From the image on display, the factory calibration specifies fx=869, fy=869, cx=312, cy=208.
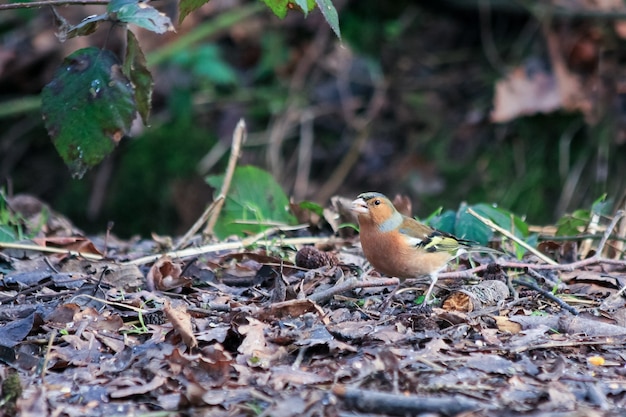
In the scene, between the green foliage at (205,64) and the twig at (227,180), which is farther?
the green foliage at (205,64)

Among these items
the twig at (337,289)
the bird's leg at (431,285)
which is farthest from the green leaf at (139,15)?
the bird's leg at (431,285)

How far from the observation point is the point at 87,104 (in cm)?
365

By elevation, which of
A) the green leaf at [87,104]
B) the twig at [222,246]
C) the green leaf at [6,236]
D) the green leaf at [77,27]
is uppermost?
the green leaf at [77,27]

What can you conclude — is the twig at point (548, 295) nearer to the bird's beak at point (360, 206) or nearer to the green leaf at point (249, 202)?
the bird's beak at point (360, 206)

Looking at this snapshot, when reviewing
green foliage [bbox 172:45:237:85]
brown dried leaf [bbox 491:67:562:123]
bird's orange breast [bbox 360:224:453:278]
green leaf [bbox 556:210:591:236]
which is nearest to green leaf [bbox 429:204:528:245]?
green leaf [bbox 556:210:591:236]

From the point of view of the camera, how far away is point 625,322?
377 centimetres

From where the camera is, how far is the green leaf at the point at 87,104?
3.63 meters

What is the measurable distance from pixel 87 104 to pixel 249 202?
1880 millimetres

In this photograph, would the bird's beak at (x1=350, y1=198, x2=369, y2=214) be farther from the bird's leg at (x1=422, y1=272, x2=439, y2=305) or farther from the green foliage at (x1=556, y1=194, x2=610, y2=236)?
the green foliage at (x1=556, y1=194, x2=610, y2=236)

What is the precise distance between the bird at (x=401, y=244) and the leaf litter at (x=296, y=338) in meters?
0.12

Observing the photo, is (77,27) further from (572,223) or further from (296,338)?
(572,223)

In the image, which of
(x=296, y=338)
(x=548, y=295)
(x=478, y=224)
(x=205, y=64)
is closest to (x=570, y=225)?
(x=478, y=224)

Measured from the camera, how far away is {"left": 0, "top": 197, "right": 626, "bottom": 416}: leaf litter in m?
2.87

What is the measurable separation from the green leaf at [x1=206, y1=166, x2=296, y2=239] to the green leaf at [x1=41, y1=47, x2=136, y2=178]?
Result: 1.70 meters
